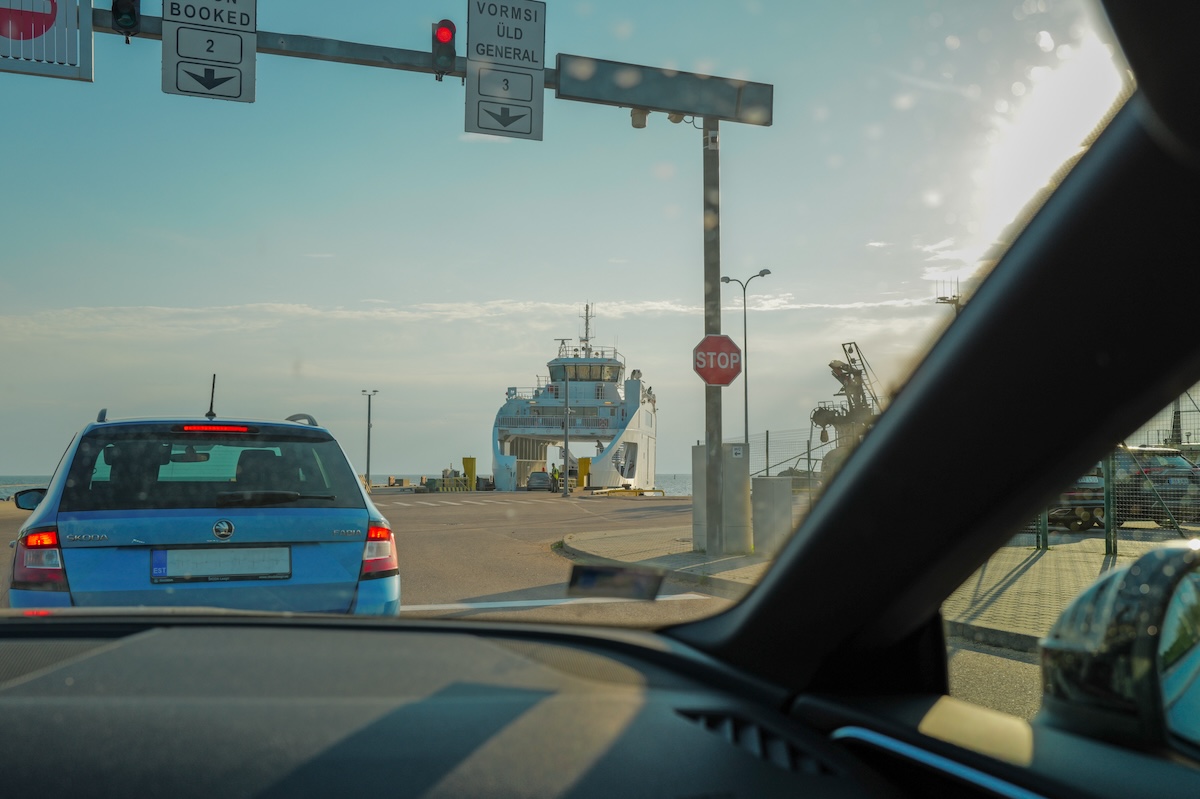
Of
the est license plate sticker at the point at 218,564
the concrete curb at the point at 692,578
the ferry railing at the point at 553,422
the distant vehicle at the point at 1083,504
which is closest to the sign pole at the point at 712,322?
the concrete curb at the point at 692,578

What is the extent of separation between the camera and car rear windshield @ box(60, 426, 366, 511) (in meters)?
4.12

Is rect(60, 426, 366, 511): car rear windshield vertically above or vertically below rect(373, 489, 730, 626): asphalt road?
above

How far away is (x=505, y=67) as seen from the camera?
10.2m

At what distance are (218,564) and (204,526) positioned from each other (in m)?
0.17

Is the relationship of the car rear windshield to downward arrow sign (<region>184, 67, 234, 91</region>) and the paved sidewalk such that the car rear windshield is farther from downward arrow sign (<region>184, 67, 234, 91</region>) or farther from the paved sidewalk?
downward arrow sign (<region>184, 67, 234, 91</region>)

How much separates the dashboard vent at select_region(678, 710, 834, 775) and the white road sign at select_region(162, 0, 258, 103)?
923cm

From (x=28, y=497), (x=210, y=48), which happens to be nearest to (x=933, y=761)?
(x=28, y=497)

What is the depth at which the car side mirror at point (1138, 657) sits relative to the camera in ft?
4.06

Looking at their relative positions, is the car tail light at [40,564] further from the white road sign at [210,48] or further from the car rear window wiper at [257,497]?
the white road sign at [210,48]

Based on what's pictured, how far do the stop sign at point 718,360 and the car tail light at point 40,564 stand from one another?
29.3ft

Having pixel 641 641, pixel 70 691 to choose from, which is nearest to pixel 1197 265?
pixel 641 641

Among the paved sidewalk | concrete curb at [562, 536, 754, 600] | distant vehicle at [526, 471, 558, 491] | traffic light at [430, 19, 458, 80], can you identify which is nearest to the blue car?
concrete curb at [562, 536, 754, 600]

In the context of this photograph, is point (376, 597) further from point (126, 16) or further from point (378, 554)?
point (126, 16)

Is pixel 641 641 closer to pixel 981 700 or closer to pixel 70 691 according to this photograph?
pixel 981 700
